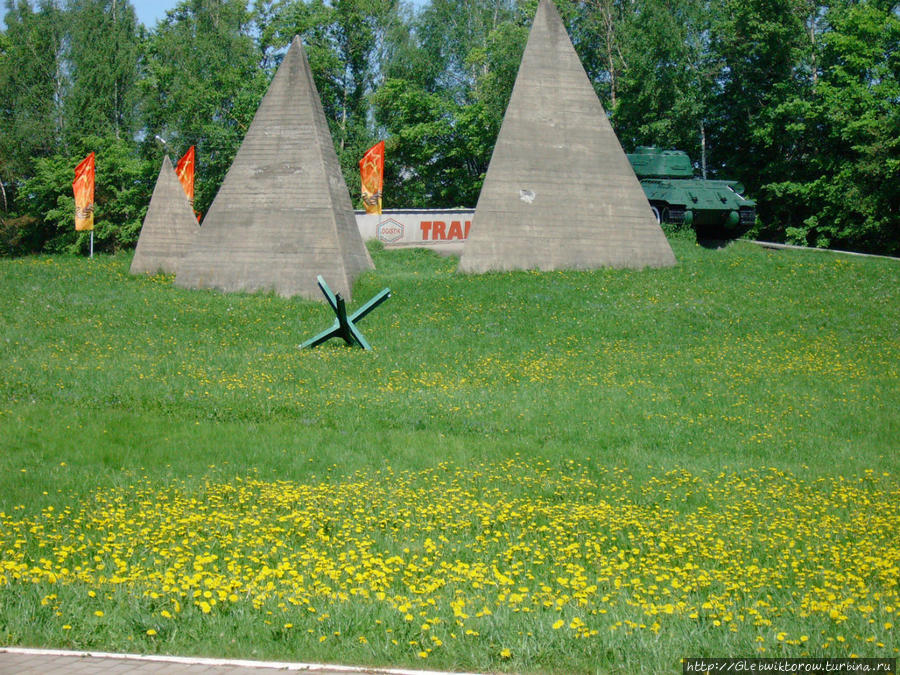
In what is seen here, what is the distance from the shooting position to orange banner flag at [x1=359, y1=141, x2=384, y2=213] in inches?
1267

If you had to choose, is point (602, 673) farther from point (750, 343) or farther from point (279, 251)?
point (279, 251)

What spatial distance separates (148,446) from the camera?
37.0ft

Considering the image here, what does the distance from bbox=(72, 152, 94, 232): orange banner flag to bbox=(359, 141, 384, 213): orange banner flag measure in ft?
29.3

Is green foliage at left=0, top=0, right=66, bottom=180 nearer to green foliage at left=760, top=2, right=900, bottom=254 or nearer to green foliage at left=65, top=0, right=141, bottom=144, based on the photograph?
green foliage at left=65, top=0, right=141, bottom=144

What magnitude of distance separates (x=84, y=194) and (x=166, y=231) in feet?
18.8

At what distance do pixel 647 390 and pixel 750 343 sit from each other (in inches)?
174

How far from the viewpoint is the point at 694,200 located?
29.9 metres

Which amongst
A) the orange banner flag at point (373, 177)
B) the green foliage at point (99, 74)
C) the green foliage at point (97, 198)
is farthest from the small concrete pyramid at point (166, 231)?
the green foliage at point (99, 74)

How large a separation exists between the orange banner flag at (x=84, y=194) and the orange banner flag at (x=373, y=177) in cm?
893

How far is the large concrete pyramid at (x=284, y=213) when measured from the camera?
75.5 ft

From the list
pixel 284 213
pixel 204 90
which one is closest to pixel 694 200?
pixel 284 213

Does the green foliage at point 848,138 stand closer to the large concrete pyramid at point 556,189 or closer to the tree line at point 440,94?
the tree line at point 440,94

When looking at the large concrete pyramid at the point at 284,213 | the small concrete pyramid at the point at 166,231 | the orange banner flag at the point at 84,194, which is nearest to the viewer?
the large concrete pyramid at the point at 284,213

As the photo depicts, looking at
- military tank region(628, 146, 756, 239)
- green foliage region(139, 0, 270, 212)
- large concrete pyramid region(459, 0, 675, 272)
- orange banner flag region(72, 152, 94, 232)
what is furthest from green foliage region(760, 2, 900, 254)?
orange banner flag region(72, 152, 94, 232)
